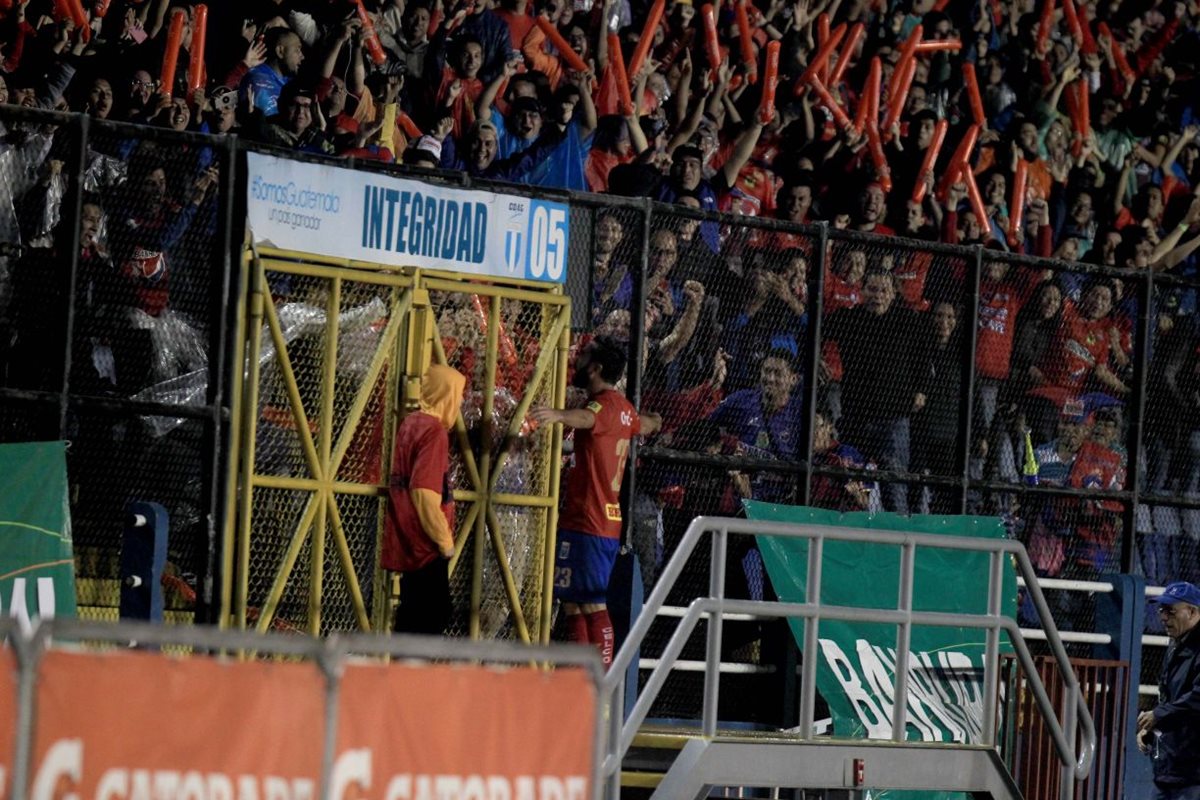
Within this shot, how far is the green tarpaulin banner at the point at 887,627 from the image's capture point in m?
12.7

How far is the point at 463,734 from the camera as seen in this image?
20.8 ft

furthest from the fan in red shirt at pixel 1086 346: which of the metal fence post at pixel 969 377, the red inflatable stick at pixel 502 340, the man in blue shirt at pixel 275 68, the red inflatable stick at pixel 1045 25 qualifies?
the red inflatable stick at pixel 1045 25

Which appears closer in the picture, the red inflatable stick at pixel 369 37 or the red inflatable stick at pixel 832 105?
the red inflatable stick at pixel 369 37

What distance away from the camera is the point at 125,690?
5531 mm

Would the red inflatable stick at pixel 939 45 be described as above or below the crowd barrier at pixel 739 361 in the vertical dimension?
above

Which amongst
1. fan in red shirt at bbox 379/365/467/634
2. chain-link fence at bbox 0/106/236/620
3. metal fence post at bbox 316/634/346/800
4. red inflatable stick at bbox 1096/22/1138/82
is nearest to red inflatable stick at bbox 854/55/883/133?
red inflatable stick at bbox 1096/22/1138/82

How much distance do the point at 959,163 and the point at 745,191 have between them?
2.62 m

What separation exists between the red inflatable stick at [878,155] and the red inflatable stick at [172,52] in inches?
242

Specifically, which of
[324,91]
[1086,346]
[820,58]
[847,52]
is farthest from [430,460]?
[847,52]

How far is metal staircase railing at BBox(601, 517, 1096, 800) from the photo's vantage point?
972 centimetres

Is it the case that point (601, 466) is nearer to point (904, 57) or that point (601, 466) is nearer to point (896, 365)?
point (896, 365)

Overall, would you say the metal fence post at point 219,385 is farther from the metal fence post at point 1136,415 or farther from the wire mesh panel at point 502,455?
the metal fence post at point 1136,415

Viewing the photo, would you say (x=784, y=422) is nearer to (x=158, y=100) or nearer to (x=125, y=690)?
(x=158, y=100)

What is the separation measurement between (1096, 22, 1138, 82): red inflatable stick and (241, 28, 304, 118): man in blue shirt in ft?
32.6
